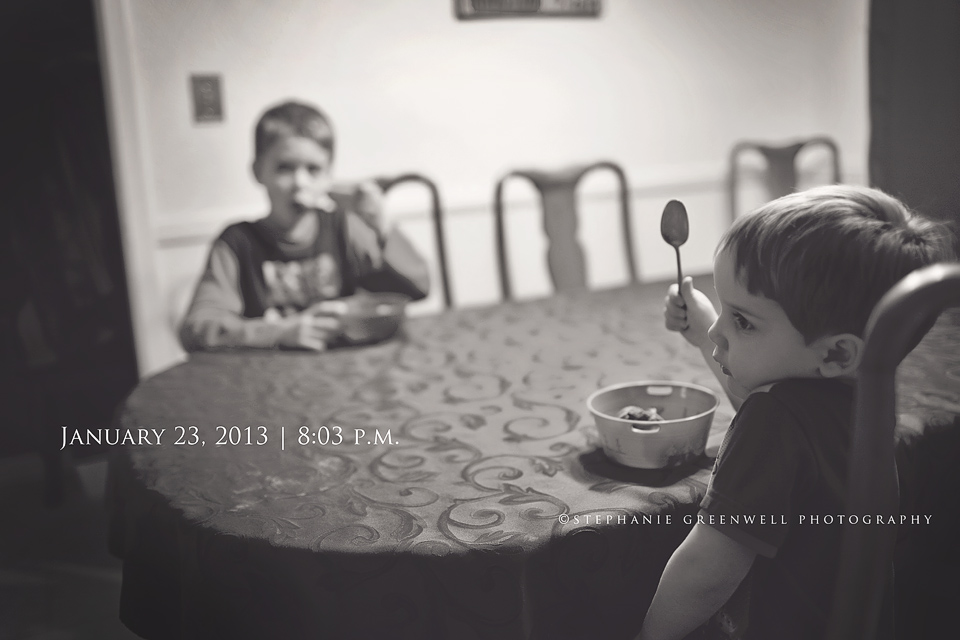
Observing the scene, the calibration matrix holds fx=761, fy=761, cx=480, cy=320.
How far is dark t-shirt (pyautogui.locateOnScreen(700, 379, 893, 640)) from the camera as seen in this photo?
26.2 inches

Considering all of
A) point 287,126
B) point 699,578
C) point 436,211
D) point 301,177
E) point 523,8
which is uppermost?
point 523,8

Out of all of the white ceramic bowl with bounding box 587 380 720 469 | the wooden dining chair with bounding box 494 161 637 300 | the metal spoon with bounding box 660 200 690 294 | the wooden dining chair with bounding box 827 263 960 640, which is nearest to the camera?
the wooden dining chair with bounding box 827 263 960 640

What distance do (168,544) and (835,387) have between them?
71 cm

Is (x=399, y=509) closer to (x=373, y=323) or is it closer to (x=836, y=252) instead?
(x=836, y=252)

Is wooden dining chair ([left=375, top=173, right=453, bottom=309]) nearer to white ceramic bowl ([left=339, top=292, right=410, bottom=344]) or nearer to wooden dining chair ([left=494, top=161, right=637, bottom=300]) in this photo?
wooden dining chair ([left=494, top=161, right=637, bottom=300])

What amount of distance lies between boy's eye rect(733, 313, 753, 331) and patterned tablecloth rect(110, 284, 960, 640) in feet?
0.66

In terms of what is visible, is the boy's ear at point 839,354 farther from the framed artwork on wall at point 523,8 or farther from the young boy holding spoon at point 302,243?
the framed artwork on wall at point 523,8

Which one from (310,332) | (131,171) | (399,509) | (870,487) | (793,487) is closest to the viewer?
(870,487)

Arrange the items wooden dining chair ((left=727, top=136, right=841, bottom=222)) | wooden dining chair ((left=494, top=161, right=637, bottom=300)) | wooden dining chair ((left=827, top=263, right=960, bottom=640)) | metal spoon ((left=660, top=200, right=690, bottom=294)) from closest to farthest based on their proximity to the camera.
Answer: wooden dining chair ((left=827, top=263, right=960, bottom=640))
metal spoon ((left=660, top=200, right=690, bottom=294))
wooden dining chair ((left=494, top=161, right=637, bottom=300))
wooden dining chair ((left=727, top=136, right=841, bottom=222))

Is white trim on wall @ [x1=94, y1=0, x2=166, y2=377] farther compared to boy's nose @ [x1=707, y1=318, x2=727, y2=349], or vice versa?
white trim on wall @ [x1=94, y1=0, x2=166, y2=377]

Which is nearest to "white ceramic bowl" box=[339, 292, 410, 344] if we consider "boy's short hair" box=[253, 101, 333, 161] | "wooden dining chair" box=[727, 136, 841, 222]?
"boy's short hair" box=[253, 101, 333, 161]

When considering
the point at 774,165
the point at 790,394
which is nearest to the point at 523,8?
the point at 774,165

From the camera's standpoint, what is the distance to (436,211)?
2.42 m

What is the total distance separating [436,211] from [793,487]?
1859 millimetres
